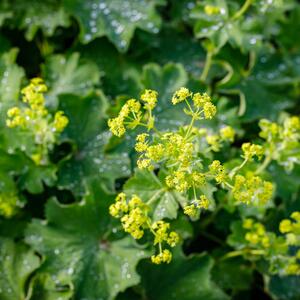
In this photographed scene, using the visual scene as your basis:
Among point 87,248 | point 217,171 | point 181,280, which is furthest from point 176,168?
point 181,280

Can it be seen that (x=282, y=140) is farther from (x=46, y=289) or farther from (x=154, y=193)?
(x=46, y=289)

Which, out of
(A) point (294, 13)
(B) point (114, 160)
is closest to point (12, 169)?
(B) point (114, 160)

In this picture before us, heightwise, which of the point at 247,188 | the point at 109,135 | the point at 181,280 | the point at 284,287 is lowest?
the point at 284,287

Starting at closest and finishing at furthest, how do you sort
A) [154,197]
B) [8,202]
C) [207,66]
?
[154,197] → [8,202] → [207,66]

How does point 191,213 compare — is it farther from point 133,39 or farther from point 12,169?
point 133,39

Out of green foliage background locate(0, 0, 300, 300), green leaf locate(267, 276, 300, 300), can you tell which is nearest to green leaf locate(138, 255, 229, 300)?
green foliage background locate(0, 0, 300, 300)

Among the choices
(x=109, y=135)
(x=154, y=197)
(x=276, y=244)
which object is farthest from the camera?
(x=109, y=135)

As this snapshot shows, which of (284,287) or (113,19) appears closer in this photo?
(284,287)
